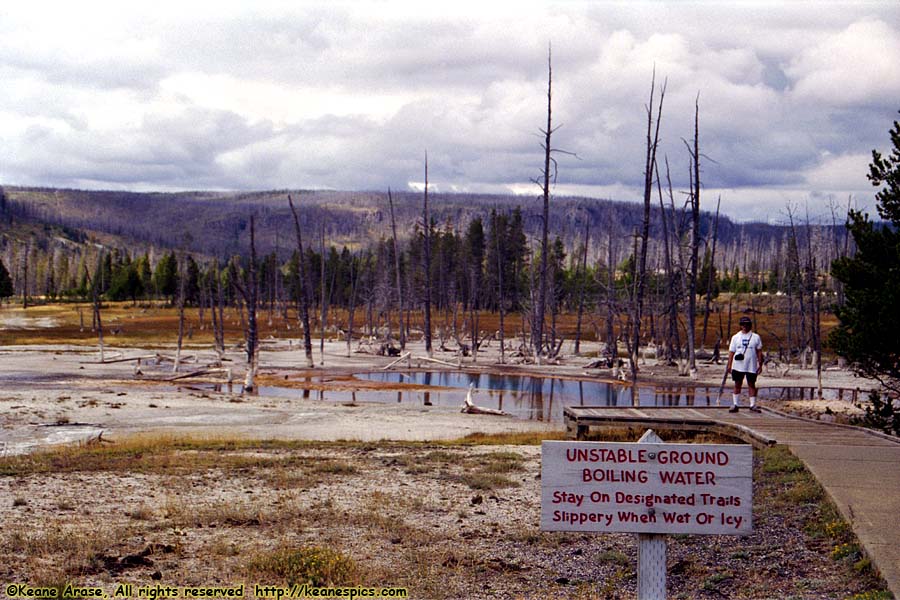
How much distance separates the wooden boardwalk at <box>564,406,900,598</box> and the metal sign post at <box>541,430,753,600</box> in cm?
245

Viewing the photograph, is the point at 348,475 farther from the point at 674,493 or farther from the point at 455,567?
the point at 674,493

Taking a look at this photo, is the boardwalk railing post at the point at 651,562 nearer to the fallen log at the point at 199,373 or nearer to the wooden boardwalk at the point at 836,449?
the wooden boardwalk at the point at 836,449

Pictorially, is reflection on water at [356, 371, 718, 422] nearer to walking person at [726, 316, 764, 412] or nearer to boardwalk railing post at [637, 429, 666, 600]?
walking person at [726, 316, 764, 412]

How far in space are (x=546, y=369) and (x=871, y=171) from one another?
34466 millimetres

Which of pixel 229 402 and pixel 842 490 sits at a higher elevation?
pixel 842 490

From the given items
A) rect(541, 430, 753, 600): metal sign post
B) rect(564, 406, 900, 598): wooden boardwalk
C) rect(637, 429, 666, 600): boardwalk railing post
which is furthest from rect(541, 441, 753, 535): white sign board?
rect(564, 406, 900, 598): wooden boardwalk

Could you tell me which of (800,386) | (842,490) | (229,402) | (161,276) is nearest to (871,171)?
(842,490)

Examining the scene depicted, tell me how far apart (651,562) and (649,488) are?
54cm

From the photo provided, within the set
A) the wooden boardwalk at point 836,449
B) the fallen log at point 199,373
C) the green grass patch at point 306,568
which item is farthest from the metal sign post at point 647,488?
the fallen log at point 199,373

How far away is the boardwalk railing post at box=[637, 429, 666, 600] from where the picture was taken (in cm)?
546

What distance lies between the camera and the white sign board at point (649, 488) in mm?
5219

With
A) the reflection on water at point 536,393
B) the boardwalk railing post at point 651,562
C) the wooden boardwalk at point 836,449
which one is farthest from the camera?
the reflection on water at point 536,393

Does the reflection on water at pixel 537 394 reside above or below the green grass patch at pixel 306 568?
below

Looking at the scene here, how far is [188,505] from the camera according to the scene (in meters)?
11.8
